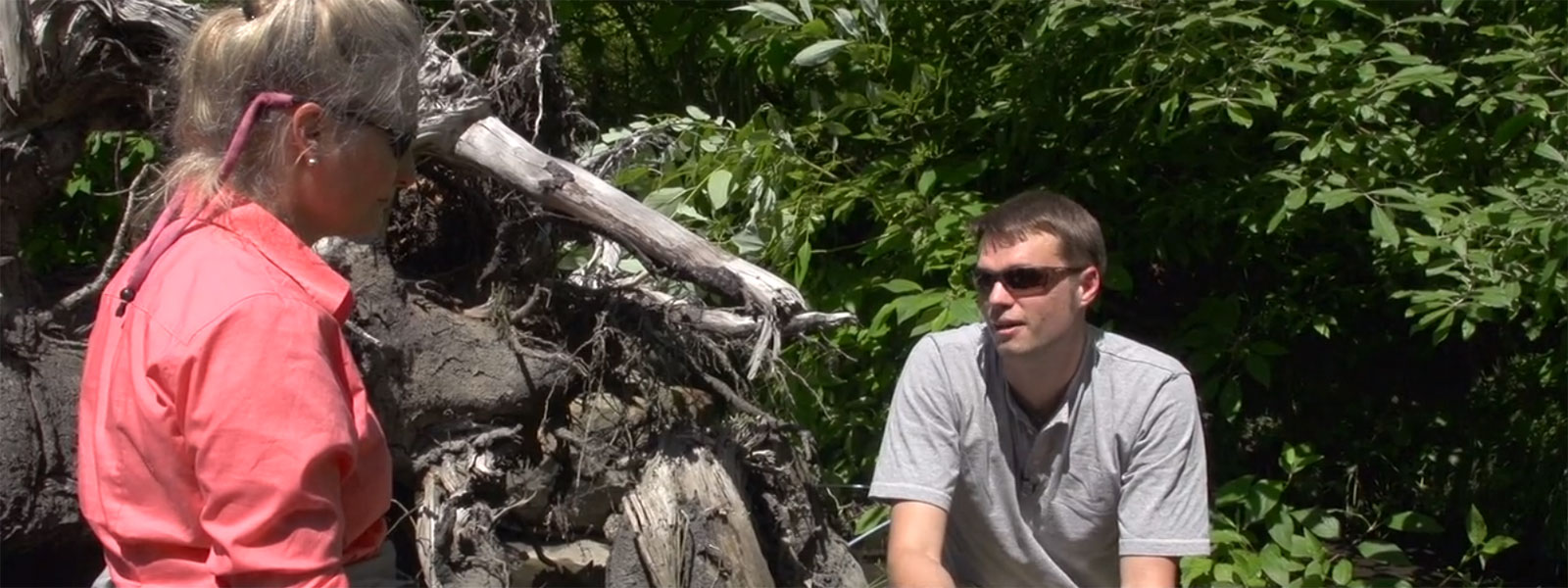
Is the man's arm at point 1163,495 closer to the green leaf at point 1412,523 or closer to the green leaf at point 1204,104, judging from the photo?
the green leaf at point 1204,104

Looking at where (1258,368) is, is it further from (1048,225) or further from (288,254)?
(288,254)

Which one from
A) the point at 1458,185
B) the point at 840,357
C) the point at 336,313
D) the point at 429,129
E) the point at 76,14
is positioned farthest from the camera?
the point at 840,357

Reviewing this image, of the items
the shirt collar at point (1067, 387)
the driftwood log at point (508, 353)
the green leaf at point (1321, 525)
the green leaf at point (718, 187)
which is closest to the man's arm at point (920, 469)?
the shirt collar at point (1067, 387)

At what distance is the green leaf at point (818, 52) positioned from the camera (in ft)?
13.7

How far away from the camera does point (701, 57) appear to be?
4.94 meters

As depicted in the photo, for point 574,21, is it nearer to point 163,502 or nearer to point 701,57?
point 701,57

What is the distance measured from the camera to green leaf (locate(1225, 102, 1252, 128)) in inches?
142

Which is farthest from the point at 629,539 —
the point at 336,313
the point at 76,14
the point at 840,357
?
the point at 336,313

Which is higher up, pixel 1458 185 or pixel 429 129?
pixel 1458 185

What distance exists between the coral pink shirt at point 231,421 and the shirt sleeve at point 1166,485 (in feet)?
5.20

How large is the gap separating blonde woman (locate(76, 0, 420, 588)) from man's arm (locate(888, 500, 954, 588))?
1.25 metres

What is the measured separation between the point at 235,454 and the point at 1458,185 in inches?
128

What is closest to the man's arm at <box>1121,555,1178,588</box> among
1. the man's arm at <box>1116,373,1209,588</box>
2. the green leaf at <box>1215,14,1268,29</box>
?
the man's arm at <box>1116,373,1209,588</box>

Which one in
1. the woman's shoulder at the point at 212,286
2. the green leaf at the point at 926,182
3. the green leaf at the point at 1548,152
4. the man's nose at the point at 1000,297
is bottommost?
the green leaf at the point at 926,182
